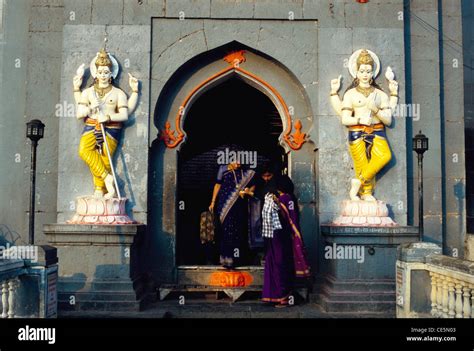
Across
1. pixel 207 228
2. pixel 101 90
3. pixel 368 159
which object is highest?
pixel 101 90

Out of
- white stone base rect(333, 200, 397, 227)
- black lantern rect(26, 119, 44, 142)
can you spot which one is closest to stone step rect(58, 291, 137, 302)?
black lantern rect(26, 119, 44, 142)

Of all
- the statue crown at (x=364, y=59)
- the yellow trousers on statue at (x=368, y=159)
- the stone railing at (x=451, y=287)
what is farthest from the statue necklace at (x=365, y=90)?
the stone railing at (x=451, y=287)

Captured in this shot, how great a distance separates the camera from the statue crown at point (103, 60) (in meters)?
10.0

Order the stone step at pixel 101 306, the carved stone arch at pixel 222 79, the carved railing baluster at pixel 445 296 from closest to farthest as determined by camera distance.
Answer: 1. the carved railing baluster at pixel 445 296
2. the stone step at pixel 101 306
3. the carved stone arch at pixel 222 79

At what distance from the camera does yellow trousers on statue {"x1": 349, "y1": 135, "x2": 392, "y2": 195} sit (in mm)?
9984

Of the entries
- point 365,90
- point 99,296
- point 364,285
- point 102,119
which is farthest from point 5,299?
point 365,90

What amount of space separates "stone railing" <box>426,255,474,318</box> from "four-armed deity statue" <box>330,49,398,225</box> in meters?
2.44

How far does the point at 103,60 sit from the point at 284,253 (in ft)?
14.5

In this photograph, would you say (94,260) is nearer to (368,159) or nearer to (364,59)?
(368,159)

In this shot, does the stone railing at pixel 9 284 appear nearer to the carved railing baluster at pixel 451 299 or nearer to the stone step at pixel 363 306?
the stone step at pixel 363 306

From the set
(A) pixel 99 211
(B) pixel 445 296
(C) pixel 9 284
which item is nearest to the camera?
(C) pixel 9 284

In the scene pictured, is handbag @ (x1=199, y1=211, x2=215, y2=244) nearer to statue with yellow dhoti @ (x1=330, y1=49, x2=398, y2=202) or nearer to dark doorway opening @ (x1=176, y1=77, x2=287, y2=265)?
dark doorway opening @ (x1=176, y1=77, x2=287, y2=265)

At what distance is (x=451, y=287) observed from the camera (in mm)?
7074

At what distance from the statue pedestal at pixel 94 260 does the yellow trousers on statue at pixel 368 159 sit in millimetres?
3864
